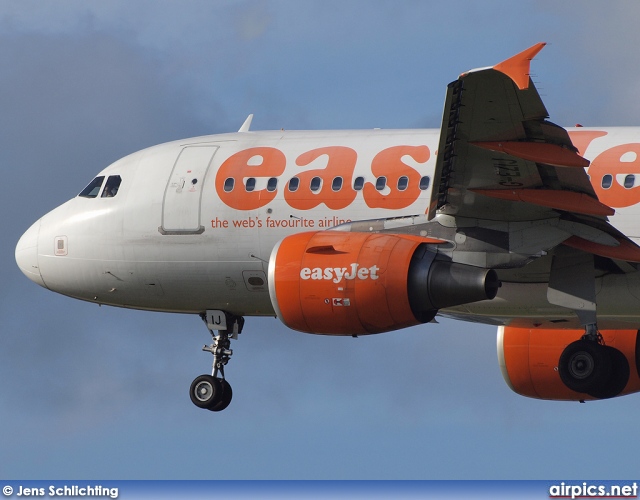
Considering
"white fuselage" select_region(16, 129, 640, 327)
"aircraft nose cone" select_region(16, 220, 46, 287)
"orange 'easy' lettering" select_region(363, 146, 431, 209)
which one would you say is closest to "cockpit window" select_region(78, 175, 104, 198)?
"white fuselage" select_region(16, 129, 640, 327)

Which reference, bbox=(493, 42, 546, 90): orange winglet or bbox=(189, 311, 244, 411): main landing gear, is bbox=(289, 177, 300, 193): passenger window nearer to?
bbox=(189, 311, 244, 411): main landing gear

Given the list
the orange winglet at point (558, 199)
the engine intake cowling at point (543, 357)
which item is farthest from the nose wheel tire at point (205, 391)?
the orange winglet at point (558, 199)

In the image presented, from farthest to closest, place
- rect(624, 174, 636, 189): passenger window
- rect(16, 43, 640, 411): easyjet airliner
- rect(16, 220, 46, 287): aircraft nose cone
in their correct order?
rect(16, 220, 46, 287): aircraft nose cone → rect(624, 174, 636, 189): passenger window → rect(16, 43, 640, 411): easyjet airliner

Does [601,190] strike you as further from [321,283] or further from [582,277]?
[321,283]

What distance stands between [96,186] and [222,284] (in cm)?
387

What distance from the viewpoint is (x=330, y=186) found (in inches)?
1107

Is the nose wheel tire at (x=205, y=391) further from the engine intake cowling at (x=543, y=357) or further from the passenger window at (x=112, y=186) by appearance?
the engine intake cowling at (x=543, y=357)

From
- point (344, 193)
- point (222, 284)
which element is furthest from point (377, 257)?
point (222, 284)

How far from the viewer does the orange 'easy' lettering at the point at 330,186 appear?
28.0 metres

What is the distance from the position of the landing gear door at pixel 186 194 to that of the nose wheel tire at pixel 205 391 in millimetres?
3034

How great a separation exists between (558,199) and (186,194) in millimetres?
7992

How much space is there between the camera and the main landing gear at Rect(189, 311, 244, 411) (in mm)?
30281

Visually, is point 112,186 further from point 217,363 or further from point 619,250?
point 619,250

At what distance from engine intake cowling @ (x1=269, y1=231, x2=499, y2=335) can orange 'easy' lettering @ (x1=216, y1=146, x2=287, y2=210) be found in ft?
10.6
